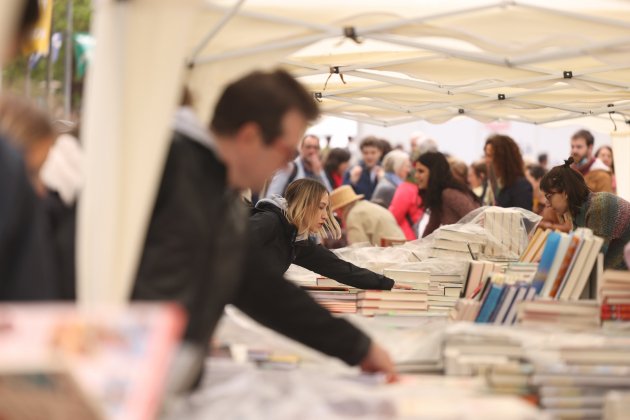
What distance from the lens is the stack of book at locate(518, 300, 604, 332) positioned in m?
4.74

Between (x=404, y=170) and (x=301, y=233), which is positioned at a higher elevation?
(x=404, y=170)

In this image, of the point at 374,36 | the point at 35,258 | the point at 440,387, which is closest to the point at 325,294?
the point at 374,36

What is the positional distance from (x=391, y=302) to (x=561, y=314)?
1791mm

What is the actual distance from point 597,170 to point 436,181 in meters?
1.66

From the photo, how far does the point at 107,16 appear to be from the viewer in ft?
9.41

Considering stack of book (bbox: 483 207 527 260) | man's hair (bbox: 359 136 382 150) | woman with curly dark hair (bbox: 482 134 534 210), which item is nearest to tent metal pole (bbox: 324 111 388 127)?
woman with curly dark hair (bbox: 482 134 534 210)

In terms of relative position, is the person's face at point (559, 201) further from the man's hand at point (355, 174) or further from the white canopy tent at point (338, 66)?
the man's hand at point (355, 174)

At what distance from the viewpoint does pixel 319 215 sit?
696 cm

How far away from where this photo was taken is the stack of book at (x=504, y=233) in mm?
7934

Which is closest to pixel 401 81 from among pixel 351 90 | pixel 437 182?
pixel 351 90

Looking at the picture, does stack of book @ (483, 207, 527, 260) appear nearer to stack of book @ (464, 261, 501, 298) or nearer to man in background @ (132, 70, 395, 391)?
stack of book @ (464, 261, 501, 298)

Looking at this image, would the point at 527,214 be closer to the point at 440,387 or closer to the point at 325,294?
the point at 325,294

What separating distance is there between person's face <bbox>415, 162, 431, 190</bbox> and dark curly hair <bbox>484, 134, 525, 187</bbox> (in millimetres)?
586

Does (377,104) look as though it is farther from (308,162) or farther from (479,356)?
(479,356)
